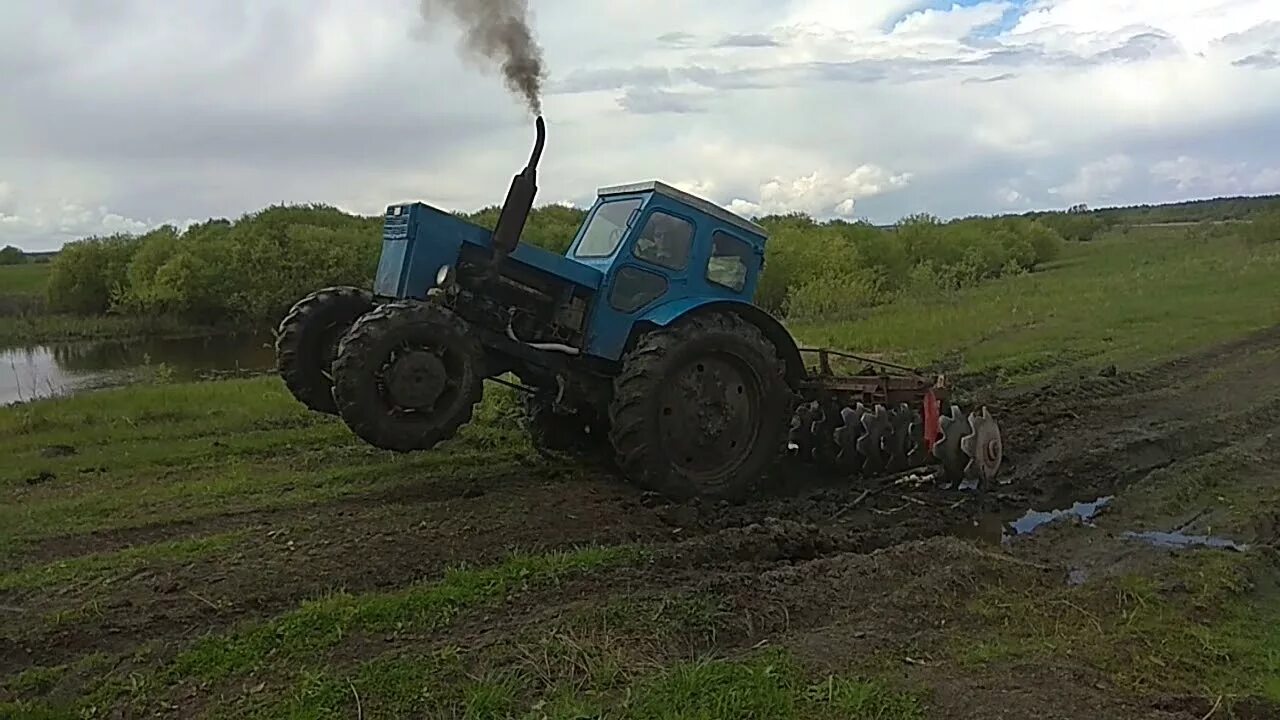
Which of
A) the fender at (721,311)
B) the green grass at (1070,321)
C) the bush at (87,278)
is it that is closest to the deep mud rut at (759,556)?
the fender at (721,311)

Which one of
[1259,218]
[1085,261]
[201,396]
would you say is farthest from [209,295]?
[1259,218]

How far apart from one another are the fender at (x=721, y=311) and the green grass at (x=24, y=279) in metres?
43.4

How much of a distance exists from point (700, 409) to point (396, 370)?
2.47 meters

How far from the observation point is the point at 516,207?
8211 mm

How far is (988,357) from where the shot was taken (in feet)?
56.6

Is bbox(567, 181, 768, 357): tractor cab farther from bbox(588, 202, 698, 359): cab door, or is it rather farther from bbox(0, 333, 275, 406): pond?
bbox(0, 333, 275, 406): pond

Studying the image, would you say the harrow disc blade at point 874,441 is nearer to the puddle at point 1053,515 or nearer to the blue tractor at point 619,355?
the blue tractor at point 619,355

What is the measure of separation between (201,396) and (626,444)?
7740mm

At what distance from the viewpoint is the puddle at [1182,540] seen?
752cm

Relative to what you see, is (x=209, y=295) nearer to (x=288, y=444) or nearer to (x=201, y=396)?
(x=201, y=396)

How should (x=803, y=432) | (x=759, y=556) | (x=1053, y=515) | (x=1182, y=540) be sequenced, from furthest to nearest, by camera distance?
1. (x=803, y=432)
2. (x=1053, y=515)
3. (x=1182, y=540)
4. (x=759, y=556)

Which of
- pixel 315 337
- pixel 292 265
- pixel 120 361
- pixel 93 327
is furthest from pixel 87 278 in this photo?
pixel 315 337

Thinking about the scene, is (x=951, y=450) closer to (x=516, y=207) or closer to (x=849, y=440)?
(x=849, y=440)

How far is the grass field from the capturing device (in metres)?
4.91
